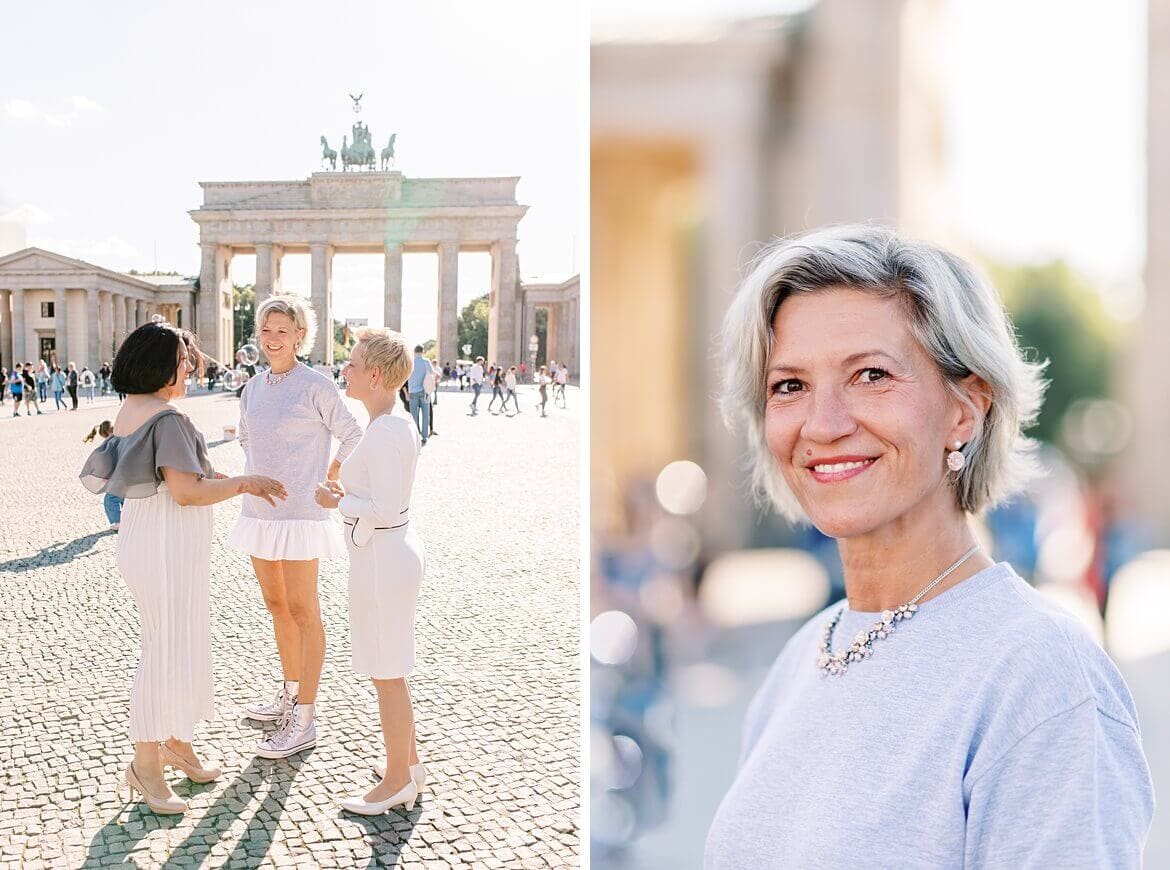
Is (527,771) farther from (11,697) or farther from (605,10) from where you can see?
(605,10)

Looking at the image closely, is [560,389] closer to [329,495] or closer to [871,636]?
[329,495]

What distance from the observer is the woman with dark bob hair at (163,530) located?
6.93 feet

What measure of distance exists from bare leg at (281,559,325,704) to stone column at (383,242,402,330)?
681 mm

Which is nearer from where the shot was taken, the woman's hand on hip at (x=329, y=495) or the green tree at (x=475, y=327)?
the woman's hand on hip at (x=329, y=495)

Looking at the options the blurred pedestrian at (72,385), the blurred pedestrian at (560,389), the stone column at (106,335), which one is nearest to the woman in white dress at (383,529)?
the stone column at (106,335)

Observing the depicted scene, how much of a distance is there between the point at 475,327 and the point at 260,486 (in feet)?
8.15

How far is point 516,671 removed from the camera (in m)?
3.08

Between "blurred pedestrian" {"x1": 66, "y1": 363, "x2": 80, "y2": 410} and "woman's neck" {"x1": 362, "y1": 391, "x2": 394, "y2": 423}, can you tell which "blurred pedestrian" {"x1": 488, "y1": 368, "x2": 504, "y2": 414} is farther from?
"woman's neck" {"x1": 362, "y1": 391, "x2": 394, "y2": 423}

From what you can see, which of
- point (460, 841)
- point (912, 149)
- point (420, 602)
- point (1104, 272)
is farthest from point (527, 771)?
point (1104, 272)

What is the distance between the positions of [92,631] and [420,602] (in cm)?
96

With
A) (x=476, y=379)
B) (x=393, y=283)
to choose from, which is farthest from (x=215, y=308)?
(x=476, y=379)

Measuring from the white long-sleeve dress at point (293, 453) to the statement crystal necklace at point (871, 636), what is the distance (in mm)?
1564

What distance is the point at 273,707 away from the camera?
2680mm

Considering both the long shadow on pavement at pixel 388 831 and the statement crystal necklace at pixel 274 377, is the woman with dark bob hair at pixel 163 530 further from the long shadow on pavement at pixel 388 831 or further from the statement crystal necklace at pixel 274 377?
the long shadow on pavement at pixel 388 831
